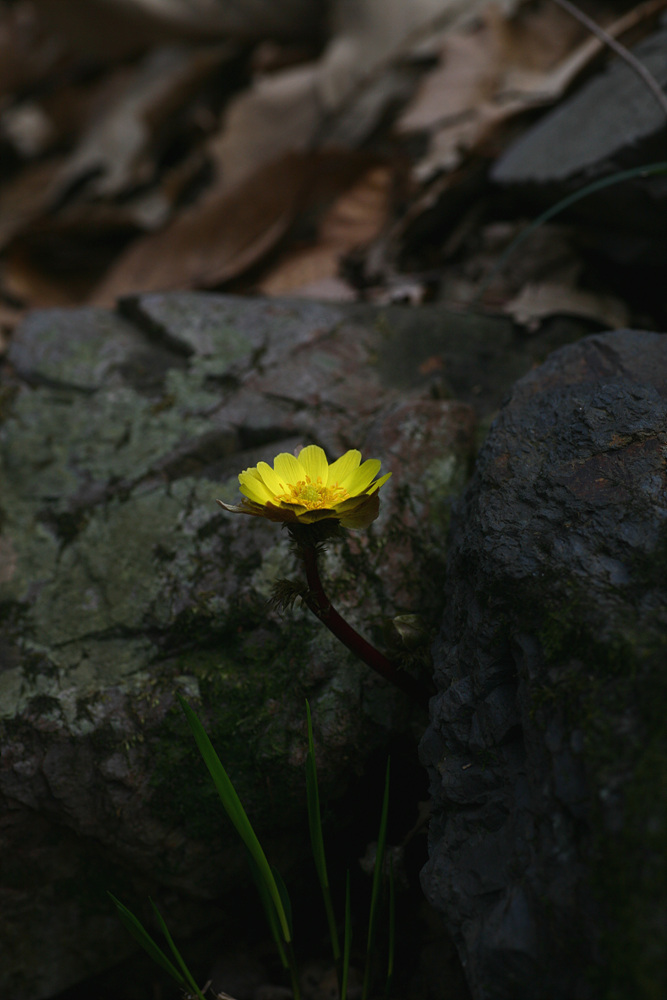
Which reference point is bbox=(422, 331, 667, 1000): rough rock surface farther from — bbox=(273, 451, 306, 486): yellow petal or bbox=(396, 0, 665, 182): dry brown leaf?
bbox=(396, 0, 665, 182): dry brown leaf

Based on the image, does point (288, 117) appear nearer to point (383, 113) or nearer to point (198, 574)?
point (383, 113)

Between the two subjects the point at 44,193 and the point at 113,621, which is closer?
the point at 113,621

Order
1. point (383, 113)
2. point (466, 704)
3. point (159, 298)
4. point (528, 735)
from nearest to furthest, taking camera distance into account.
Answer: point (528, 735) < point (466, 704) < point (159, 298) < point (383, 113)

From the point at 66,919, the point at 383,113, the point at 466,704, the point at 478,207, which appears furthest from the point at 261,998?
the point at 383,113

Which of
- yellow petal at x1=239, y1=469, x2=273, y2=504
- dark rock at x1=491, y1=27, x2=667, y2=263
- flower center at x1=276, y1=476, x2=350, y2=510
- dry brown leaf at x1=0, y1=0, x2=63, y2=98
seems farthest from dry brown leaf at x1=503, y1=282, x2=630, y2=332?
dry brown leaf at x1=0, y1=0, x2=63, y2=98

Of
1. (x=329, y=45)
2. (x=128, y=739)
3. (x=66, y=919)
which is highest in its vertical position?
(x=329, y=45)

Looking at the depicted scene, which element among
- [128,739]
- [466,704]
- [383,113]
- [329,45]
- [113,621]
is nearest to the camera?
[466,704]
